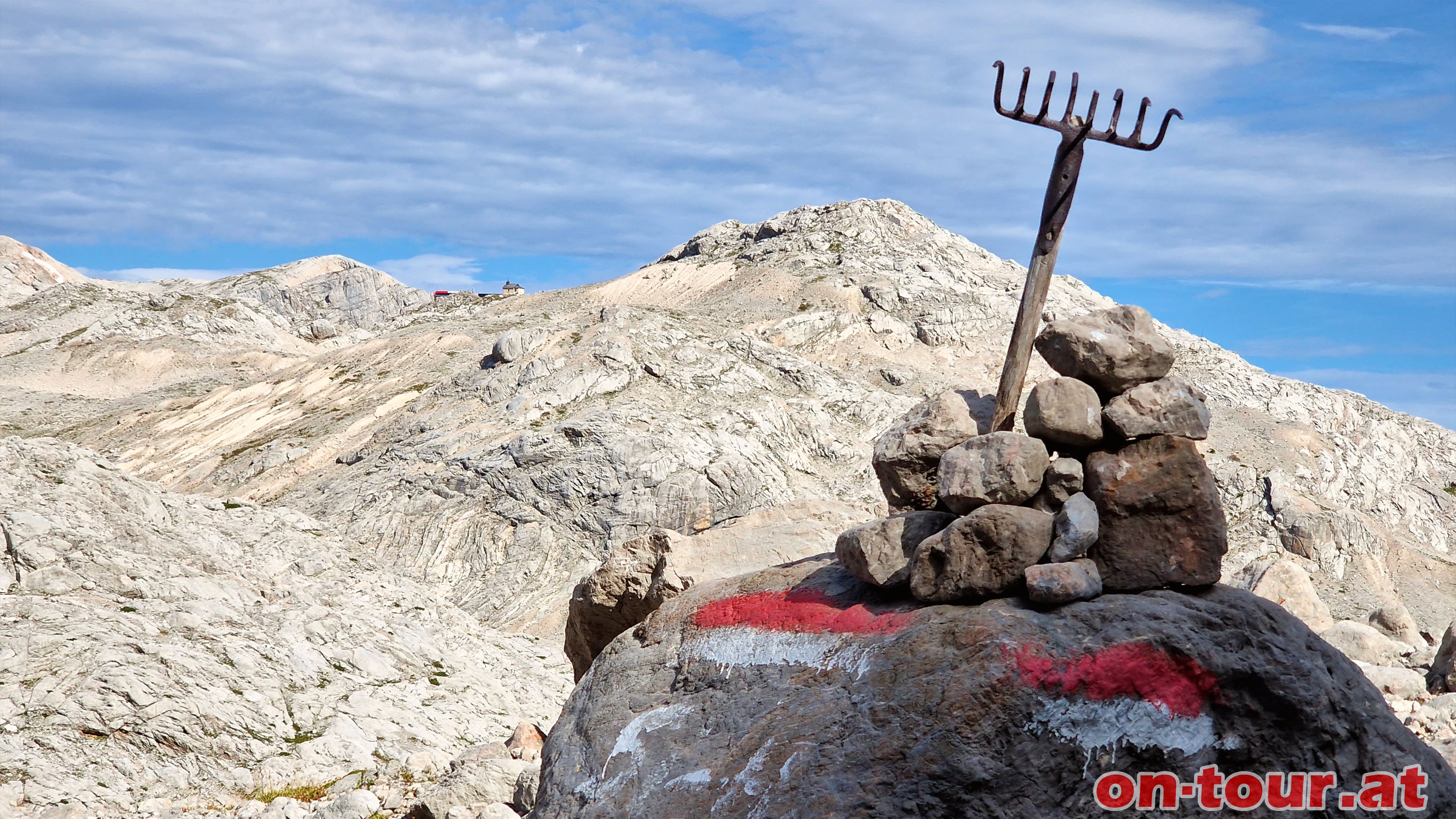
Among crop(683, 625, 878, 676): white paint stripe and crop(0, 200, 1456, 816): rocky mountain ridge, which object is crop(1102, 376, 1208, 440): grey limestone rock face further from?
crop(0, 200, 1456, 816): rocky mountain ridge

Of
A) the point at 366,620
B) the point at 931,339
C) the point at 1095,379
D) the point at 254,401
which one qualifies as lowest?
the point at 366,620

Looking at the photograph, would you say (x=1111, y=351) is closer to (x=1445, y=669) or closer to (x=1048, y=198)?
(x=1048, y=198)

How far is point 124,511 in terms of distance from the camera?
2145 cm

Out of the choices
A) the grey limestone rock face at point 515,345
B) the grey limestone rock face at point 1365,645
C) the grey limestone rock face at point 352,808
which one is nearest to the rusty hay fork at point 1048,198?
the grey limestone rock face at point 352,808

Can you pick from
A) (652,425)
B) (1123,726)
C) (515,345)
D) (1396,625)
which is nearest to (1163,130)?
(1123,726)

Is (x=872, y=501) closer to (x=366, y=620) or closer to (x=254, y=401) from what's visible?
(x=366, y=620)

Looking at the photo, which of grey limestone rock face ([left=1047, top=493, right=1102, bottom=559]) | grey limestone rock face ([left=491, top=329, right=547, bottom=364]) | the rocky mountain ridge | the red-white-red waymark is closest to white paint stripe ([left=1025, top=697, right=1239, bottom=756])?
the red-white-red waymark

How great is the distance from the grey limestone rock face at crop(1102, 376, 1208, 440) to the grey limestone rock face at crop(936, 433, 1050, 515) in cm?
66

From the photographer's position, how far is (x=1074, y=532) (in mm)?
7953

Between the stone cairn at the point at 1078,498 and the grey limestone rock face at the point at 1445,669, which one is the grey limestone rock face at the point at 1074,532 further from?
the grey limestone rock face at the point at 1445,669

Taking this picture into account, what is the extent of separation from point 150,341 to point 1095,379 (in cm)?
7378

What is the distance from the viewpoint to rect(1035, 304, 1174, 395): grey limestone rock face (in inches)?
339

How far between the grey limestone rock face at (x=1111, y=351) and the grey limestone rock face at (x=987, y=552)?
1375mm

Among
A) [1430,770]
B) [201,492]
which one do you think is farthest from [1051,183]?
[201,492]
